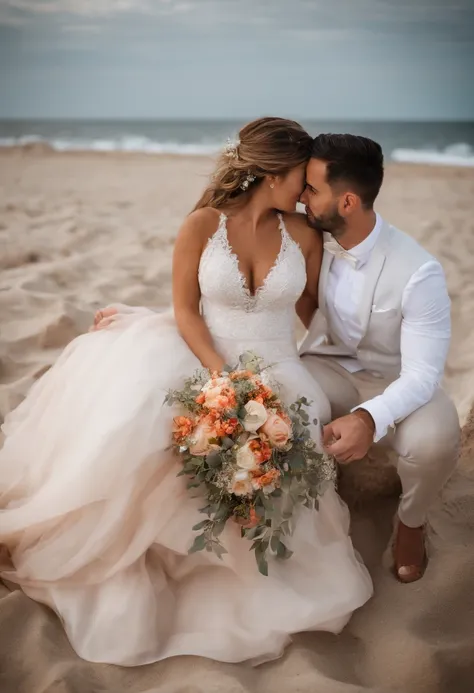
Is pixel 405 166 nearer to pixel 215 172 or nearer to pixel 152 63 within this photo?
pixel 152 63

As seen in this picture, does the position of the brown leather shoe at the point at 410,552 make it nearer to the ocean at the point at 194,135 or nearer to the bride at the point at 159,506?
the bride at the point at 159,506

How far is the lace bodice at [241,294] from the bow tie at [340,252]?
0.40 feet

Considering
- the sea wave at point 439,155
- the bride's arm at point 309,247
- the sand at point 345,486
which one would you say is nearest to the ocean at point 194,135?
the sea wave at point 439,155

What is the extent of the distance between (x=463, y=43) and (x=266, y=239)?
10.6 m

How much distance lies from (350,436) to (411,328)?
1.43 feet

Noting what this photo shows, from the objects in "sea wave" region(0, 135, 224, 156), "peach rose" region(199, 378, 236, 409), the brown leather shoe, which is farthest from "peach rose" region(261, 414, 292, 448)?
"sea wave" region(0, 135, 224, 156)

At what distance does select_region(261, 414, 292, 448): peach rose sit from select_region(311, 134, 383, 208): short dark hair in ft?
2.91

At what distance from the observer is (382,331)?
234 cm

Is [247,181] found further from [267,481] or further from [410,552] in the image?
[410,552]

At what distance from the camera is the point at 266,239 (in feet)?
7.90

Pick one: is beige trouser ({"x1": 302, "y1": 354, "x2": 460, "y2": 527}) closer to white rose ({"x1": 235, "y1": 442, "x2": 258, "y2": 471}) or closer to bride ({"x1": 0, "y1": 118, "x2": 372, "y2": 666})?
bride ({"x1": 0, "y1": 118, "x2": 372, "y2": 666})

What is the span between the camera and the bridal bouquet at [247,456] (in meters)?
1.75

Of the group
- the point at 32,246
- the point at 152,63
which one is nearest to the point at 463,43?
the point at 152,63

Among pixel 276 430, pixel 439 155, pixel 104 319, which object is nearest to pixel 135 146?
pixel 439 155
